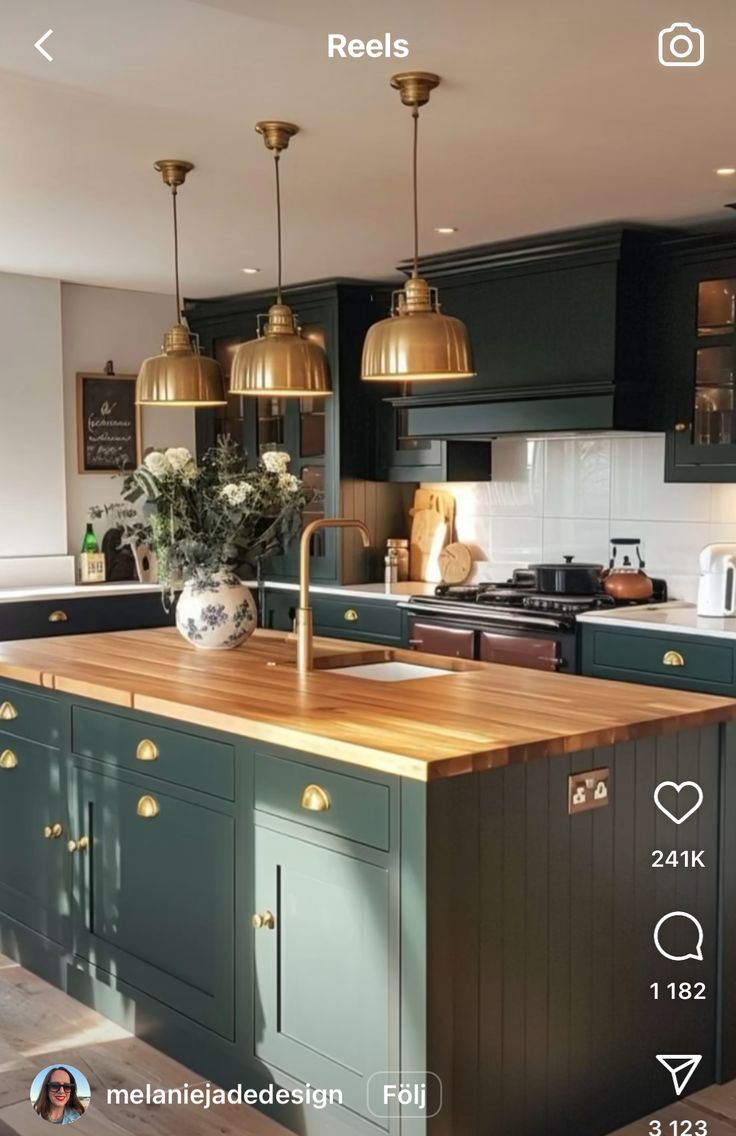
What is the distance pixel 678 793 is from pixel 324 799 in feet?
2.69

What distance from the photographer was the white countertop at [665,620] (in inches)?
171

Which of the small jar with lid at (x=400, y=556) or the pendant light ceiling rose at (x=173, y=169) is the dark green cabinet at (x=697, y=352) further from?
the pendant light ceiling rose at (x=173, y=169)

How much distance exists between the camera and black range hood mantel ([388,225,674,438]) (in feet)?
15.7

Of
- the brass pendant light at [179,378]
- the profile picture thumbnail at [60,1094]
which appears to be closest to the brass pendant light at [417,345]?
the brass pendant light at [179,378]

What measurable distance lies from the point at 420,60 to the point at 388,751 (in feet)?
5.30

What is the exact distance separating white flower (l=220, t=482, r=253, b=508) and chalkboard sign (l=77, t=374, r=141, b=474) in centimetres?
275

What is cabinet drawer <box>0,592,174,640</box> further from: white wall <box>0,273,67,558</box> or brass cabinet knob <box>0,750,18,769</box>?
brass cabinet knob <box>0,750,18,769</box>

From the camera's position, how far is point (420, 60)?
9.33 ft

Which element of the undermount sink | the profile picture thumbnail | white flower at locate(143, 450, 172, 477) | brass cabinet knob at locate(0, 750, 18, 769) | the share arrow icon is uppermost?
white flower at locate(143, 450, 172, 477)

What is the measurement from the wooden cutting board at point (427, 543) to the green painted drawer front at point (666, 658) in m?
1.55

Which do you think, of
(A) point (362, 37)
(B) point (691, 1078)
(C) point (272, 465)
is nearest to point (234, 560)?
(C) point (272, 465)

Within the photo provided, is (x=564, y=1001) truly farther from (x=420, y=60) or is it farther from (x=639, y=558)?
(x=639, y=558)

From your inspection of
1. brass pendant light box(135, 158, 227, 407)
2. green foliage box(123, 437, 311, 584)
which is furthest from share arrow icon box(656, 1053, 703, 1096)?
brass pendant light box(135, 158, 227, 407)

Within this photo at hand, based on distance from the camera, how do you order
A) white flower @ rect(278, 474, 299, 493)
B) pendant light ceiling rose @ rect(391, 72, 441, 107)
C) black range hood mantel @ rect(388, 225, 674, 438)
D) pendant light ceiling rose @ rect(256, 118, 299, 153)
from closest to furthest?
pendant light ceiling rose @ rect(391, 72, 441, 107) → pendant light ceiling rose @ rect(256, 118, 299, 153) → white flower @ rect(278, 474, 299, 493) → black range hood mantel @ rect(388, 225, 674, 438)
